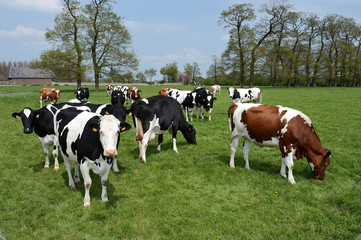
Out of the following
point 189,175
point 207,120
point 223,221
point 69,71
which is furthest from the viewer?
point 69,71

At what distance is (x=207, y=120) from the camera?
13898mm

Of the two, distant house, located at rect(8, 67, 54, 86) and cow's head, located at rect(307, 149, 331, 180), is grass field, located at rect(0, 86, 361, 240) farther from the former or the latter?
distant house, located at rect(8, 67, 54, 86)

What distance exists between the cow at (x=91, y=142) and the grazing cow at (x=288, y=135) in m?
3.48

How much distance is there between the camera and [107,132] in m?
4.18

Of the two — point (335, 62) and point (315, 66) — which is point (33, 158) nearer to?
point (315, 66)

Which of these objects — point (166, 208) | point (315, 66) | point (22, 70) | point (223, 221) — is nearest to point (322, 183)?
point (223, 221)

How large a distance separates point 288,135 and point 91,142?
15.2 feet

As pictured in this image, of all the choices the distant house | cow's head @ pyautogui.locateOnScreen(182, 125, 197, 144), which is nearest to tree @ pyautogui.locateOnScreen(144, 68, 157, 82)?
the distant house

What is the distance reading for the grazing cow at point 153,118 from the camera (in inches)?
281

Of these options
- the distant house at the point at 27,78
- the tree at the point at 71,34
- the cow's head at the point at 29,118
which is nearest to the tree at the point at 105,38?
the tree at the point at 71,34

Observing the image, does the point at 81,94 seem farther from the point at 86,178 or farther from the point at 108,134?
the point at 108,134

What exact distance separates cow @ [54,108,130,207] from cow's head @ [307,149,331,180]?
15.5ft

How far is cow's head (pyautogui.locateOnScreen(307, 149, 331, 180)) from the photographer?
221 inches

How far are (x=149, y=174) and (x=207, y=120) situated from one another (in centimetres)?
819
